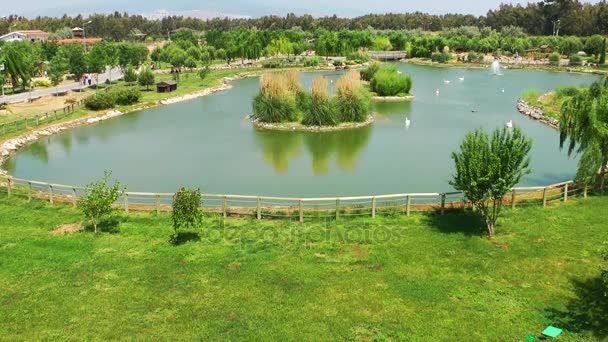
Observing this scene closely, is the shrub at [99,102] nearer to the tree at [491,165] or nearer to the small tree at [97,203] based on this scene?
the small tree at [97,203]

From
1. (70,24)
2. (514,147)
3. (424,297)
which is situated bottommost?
(424,297)

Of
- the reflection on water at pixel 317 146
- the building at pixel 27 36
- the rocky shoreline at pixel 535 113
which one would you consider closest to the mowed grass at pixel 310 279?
the reflection on water at pixel 317 146

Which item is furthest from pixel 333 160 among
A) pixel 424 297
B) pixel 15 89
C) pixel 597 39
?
pixel 597 39

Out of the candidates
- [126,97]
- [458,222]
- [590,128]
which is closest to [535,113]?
[590,128]

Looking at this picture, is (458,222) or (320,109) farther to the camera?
(320,109)

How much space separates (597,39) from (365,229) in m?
100

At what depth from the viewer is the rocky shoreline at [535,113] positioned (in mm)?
39681

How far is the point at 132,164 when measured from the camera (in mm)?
28594

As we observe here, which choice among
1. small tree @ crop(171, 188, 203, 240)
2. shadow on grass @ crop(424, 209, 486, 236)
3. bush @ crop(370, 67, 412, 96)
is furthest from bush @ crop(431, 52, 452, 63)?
small tree @ crop(171, 188, 203, 240)

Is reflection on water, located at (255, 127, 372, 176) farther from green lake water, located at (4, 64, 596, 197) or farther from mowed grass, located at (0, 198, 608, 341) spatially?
mowed grass, located at (0, 198, 608, 341)

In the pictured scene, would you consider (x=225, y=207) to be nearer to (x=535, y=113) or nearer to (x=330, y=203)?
(x=330, y=203)

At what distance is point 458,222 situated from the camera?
17953mm

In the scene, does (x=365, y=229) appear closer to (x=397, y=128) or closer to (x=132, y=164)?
(x=132, y=164)

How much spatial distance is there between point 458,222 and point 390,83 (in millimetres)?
35915
